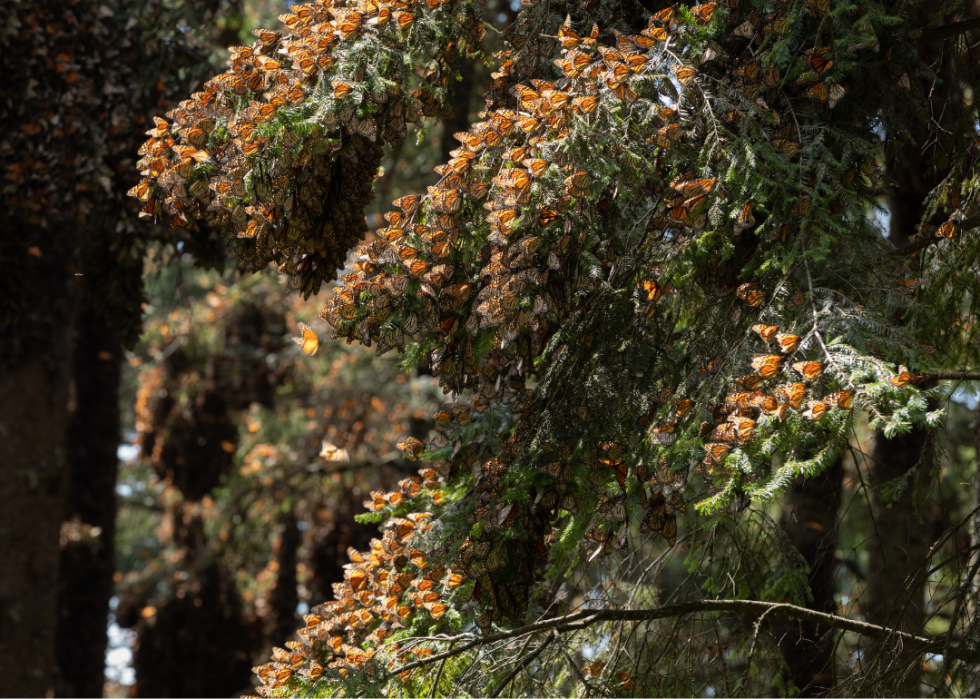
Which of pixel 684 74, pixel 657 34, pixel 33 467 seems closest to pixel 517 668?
pixel 684 74

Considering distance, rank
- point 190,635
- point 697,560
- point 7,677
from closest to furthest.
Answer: point 697,560
point 7,677
point 190,635

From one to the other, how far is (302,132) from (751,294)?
140 centimetres

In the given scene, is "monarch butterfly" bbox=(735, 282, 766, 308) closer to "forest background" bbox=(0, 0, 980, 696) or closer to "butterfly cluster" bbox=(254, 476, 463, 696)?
"forest background" bbox=(0, 0, 980, 696)

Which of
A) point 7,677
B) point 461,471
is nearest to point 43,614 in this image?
point 7,677

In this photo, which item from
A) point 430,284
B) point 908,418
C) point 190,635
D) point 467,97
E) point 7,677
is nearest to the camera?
point 908,418


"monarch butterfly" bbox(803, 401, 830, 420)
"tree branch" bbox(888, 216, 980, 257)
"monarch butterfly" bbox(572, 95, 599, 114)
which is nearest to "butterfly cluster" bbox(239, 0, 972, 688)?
"monarch butterfly" bbox(572, 95, 599, 114)

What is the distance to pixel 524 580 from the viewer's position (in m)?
2.73

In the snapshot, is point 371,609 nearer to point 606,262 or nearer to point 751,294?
point 606,262

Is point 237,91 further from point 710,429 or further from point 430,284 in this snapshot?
point 710,429

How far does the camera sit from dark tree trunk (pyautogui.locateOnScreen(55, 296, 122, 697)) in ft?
24.3

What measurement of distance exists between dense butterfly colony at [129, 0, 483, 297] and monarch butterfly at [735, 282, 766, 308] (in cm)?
120

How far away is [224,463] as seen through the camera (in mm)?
8359

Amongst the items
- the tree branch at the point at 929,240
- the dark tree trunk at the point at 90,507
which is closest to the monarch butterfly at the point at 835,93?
the tree branch at the point at 929,240

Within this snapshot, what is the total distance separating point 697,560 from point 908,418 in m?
1.37
